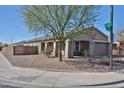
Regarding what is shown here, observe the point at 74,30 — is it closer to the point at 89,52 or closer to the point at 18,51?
the point at 89,52

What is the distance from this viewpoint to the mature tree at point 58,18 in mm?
17641

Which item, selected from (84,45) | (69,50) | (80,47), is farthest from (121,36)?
(69,50)

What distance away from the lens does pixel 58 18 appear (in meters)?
17.8

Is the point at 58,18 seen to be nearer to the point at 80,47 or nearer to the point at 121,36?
the point at 80,47

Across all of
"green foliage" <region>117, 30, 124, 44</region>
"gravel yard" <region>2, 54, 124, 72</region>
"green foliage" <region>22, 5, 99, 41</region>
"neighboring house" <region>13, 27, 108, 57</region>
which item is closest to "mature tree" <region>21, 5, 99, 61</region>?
"green foliage" <region>22, 5, 99, 41</region>

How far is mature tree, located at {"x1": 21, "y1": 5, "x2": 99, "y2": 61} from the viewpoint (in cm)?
1764

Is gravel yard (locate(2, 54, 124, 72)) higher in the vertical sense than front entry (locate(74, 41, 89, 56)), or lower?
lower

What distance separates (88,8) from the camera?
17938 millimetres

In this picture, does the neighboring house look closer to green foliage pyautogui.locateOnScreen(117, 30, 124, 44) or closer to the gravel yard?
green foliage pyautogui.locateOnScreen(117, 30, 124, 44)

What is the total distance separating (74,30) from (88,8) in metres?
1.91
